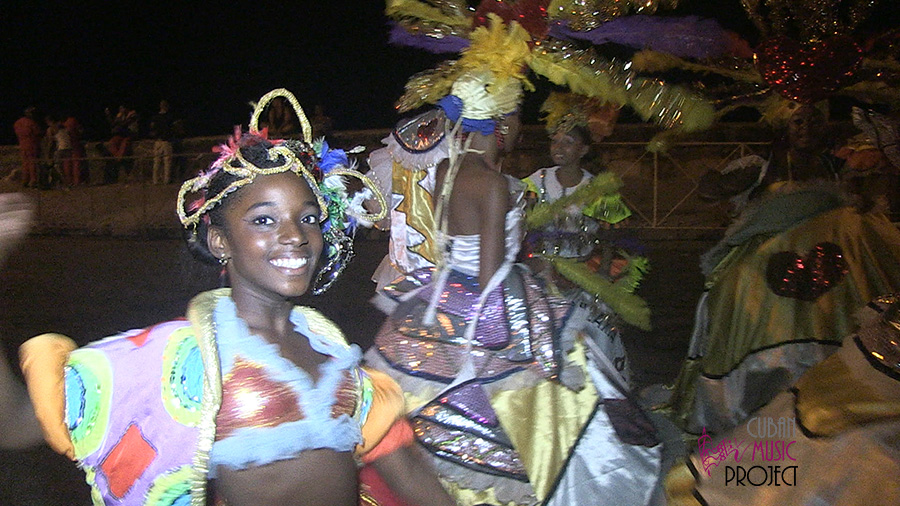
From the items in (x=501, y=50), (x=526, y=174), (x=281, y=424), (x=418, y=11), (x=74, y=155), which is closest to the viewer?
(x=281, y=424)

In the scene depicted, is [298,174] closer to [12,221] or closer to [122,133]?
[12,221]

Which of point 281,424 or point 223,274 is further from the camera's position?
point 223,274

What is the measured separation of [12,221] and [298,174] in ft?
2.11

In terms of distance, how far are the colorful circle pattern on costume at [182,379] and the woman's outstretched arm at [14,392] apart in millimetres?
284

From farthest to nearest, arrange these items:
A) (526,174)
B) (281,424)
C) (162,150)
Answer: (162,150) → (526,174) → (281,424)

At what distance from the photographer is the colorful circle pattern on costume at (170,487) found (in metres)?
1.64

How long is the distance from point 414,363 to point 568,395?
62cm

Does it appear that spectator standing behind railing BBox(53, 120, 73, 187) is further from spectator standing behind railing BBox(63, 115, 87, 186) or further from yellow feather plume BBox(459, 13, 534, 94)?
yellow feather plume BBox(459, 13, 534, 94)

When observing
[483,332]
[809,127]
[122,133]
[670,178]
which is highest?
[809,127]

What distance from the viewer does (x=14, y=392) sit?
5.38 ft

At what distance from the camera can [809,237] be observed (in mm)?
4445

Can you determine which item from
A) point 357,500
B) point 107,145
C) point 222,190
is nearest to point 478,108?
point 222,190

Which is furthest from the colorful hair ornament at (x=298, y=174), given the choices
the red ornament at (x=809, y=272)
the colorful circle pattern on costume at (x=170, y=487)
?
the red ornament at (x=809, y=272)

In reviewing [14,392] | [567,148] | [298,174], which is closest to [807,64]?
[567,148]
